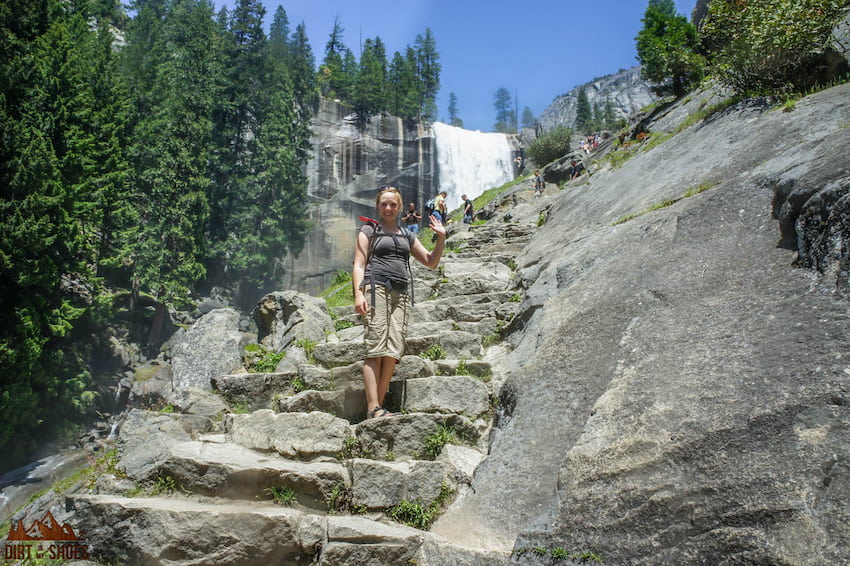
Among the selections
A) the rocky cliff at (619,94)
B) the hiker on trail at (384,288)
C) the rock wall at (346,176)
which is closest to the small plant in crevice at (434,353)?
the hiker on trail at (384,288)

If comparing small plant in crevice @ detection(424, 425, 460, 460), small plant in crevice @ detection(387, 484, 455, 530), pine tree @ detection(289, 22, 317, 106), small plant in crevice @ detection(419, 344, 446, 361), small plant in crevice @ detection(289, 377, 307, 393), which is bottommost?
small plant in crevice @ detection(387, 484, 455, 530)

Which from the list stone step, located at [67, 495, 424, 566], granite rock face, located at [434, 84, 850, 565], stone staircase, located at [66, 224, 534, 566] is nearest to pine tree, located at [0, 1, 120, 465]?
stone staircase, located at [66, 224, 534, 566]

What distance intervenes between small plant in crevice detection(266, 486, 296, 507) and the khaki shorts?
1345 mm

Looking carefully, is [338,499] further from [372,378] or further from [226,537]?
[372,378]

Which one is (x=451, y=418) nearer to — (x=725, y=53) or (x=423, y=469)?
(x=423, y=469)

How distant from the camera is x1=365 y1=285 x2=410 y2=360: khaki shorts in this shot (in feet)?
15.8

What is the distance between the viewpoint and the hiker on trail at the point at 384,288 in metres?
4.84

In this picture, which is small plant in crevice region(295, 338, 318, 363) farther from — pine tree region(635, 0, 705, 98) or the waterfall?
the waterfall

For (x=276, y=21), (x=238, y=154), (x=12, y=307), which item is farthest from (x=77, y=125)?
(x=276, y=21)

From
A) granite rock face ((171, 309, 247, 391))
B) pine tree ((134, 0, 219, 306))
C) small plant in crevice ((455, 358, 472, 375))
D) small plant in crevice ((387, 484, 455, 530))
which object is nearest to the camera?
small plant in crevice ((387, 484, 455, 530))

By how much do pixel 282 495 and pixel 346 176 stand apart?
137ft

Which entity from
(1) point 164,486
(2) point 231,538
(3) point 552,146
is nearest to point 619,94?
(3) point 552,146

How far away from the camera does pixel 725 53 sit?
9.11 m

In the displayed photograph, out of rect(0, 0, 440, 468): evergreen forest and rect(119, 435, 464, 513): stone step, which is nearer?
rect(119, 435, 464, 513): stone step
